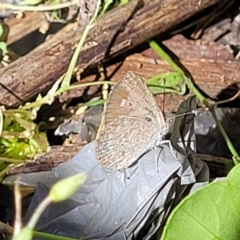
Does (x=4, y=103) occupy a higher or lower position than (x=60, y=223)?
higher

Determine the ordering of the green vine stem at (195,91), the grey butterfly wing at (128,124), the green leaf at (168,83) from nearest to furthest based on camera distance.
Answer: the grey butterfly wing at (128,124)
the green vine stem at (195,91)
the green leaf at (168,83)

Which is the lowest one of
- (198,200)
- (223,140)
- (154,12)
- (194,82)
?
(223,140)

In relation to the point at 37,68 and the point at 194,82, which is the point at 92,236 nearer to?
the point at 37,68

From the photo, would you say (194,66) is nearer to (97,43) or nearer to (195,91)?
(195,91)

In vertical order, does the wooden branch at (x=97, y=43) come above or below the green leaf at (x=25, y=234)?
below

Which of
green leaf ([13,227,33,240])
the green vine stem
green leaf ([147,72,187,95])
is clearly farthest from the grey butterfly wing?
green leaf ([13,227,33,240])


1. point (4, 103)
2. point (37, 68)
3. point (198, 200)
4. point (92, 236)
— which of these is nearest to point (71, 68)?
point (37, 68)

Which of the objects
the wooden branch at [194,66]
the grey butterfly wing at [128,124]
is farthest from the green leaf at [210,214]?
the wooden branch at [194,66]

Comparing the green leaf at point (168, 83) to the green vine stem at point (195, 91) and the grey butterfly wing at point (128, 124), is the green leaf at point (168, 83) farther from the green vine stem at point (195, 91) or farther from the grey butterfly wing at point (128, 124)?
the grey butterfly wing at point (128, 124)
